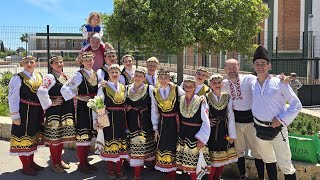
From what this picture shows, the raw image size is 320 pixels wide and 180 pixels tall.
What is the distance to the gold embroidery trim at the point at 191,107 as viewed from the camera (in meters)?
5.23

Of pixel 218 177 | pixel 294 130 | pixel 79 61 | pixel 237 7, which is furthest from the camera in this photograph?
pixel 237 7

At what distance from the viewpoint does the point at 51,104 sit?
19.3 ft

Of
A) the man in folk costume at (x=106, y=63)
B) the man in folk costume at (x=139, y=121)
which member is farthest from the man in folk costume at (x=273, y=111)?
the man in folk costume at (x=106, y=63)

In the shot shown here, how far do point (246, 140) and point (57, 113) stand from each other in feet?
9.44

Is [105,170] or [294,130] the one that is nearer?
[105,170]

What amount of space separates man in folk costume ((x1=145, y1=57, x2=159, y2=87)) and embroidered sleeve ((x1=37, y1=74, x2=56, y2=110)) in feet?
4.76

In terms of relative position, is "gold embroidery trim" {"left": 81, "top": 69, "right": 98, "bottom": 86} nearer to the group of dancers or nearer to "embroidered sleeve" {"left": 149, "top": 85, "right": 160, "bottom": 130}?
the group of dancers

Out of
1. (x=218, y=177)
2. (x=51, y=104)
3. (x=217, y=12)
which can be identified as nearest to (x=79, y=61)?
(x=51, y=104)

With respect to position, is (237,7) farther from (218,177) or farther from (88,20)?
(218,177)

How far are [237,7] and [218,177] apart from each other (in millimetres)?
7612

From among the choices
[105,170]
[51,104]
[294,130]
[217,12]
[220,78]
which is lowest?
[105,170]

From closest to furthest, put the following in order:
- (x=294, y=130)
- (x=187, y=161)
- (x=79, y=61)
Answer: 1. (x=187, y=161)
2. (x=79, y=61)
3. (x=294, y=130)

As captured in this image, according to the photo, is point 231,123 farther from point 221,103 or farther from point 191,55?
point 191,55

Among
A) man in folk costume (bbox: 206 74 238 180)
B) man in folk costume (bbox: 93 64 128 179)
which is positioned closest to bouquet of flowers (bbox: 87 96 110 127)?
man in folk costume (bbox: 93 64 128 179)
